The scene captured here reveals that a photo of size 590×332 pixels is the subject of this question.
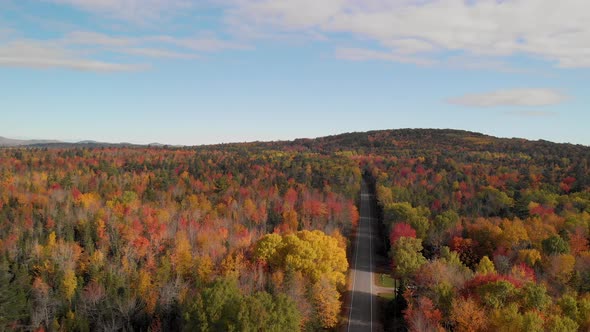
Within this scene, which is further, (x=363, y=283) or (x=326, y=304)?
(x=363, y=283)

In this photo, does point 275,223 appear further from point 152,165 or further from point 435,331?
point 152,165

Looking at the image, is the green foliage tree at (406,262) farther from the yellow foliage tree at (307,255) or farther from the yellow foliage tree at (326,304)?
the yellow foliage tree at (326,304)

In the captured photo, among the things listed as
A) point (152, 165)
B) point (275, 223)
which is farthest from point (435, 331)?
point (152, 165)

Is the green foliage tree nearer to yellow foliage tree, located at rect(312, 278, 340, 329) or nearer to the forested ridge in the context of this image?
the forested ridge

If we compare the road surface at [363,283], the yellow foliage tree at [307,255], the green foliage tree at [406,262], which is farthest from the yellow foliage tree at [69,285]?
the green foliage tree at [406,262]

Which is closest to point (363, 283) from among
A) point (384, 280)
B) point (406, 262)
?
point (384, 280)

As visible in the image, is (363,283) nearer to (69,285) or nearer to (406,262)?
(406,262)

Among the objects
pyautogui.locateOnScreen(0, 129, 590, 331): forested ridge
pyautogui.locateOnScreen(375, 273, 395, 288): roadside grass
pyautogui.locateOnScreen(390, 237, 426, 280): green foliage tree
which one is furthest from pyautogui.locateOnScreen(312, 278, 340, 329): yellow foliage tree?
pyautogui.locateOnScreen(375, 273, 395, 288): roadside grass
